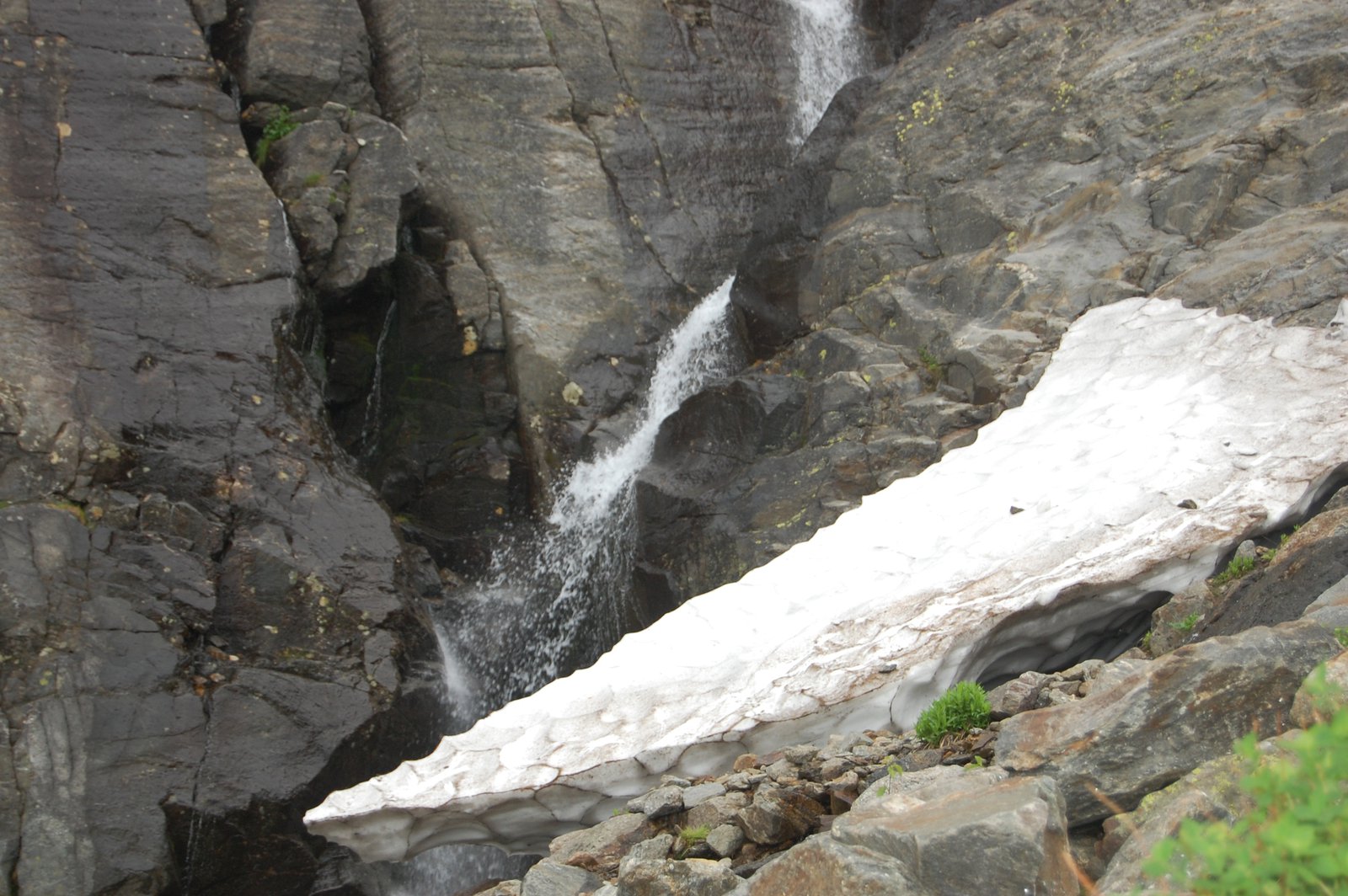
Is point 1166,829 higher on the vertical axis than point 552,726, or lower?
higher

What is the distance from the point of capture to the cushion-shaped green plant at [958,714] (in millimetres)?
4594

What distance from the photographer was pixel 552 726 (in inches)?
237

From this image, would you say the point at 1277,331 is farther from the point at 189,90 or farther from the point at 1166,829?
the point at 189,90

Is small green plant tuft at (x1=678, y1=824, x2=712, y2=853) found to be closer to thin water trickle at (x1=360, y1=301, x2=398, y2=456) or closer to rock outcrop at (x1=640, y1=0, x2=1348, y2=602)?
rock outcrop at (x1=640, y1=0, x2=1348, y2=602)

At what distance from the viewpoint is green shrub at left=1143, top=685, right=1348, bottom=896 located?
5.98 ft

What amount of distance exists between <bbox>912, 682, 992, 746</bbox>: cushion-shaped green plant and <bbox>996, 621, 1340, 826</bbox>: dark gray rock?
3.57 ft

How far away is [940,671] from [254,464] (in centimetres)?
629

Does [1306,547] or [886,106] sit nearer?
[1306,547]

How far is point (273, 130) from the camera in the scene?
1184cm

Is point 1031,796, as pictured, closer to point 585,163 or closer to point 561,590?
point 561,590

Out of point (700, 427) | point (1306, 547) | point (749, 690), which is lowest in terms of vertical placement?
point (700, 427)

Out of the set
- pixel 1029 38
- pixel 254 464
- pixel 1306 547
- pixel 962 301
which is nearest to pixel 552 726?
pixel 1306 547

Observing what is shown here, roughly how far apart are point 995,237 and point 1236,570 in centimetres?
542

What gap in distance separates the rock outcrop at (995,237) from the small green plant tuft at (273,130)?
507cm
